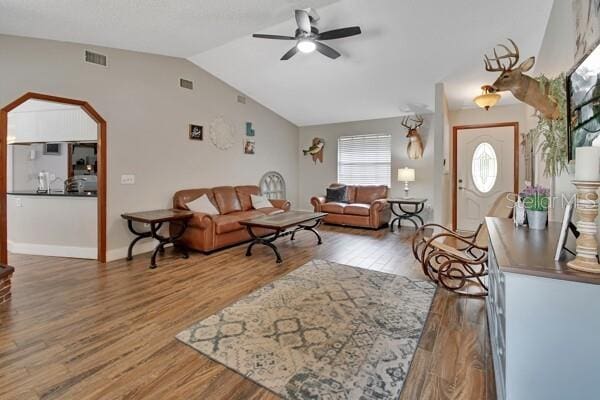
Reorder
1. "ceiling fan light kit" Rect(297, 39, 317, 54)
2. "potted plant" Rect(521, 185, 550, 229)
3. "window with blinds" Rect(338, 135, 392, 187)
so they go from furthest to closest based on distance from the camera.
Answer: "window with blinds" Rect(338, 135, 392, 187) < "ceiling fan light kit" Rect(297, 39, 317, 54) < "potted plant" Rect(521, 185, 550, 229)

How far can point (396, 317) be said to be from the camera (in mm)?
2463

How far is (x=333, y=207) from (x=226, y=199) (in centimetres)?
243

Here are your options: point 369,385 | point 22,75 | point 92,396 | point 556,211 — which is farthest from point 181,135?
point 556,211

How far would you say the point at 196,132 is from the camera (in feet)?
17.0

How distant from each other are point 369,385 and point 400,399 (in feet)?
0.56

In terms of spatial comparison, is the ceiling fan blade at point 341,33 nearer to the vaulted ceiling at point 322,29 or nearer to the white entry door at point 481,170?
the vaulted ceiling at point 322,29

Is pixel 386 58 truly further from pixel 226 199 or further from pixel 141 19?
pixel 226 199

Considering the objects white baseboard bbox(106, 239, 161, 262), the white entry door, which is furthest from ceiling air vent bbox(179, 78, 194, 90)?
the white entry door

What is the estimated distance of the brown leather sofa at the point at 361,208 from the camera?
245 inches

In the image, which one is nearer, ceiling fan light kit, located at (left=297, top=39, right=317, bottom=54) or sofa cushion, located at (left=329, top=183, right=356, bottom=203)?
ceiling fan light kit, located at (left=297, top=39, right=317, bottom=54)

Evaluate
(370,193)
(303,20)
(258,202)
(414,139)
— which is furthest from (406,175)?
(303,20)

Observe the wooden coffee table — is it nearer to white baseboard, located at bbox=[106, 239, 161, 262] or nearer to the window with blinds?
white baseboard, located at bbox=[106, 239, 161, 262]

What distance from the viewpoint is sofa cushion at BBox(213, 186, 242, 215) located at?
5352mm

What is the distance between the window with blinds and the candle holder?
5.86 m
